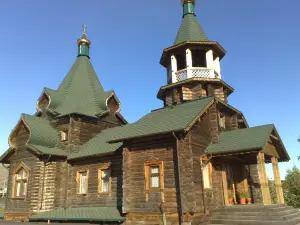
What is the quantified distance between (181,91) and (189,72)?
1.34 metres

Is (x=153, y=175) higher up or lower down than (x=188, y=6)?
lower down

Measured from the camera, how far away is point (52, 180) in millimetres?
18391

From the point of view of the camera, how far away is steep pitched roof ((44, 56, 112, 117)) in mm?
21544

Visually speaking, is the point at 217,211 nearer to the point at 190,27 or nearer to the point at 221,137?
the point at 221,137

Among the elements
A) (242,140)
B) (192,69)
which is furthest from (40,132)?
(242,140)

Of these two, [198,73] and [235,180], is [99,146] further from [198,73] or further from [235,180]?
[235,180]

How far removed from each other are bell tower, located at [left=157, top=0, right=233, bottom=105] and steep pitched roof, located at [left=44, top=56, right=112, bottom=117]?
5058mm

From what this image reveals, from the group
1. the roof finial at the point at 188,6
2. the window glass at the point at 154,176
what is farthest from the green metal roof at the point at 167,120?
the roof finial at the point at 188,6

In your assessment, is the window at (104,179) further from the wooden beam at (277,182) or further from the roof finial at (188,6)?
the roof finial at (188,6)

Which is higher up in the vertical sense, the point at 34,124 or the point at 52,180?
the point at 34,124

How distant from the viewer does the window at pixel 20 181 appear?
61.3 ft

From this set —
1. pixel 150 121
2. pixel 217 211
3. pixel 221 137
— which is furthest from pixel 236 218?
pixel 150 121

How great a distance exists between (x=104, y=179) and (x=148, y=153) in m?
4.50

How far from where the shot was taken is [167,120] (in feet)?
49.4
